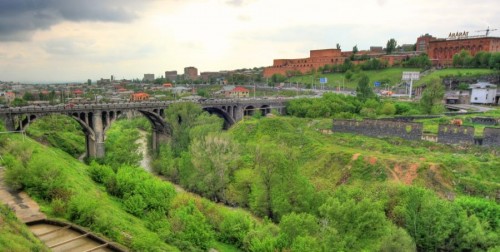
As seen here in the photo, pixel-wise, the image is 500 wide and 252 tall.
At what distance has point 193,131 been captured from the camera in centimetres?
5400

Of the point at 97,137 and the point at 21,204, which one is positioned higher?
the point at 97,137

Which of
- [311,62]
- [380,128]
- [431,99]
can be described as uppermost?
[311,62]

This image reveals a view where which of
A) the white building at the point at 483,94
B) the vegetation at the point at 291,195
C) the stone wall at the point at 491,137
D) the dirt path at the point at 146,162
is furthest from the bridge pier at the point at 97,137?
the white building at the point at 483,94

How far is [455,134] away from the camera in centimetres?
4238

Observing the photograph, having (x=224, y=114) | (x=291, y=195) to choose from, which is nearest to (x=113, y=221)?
(x=291, y=195)

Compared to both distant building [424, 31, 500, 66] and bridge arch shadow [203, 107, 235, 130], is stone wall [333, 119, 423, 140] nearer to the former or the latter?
bridge arch shadow [203, 107, 235, 130]

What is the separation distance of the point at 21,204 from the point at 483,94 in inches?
3196

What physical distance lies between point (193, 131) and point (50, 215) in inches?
1129

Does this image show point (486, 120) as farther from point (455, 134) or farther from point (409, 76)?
Answer: point (409, 76)

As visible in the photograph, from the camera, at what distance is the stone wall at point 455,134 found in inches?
1629

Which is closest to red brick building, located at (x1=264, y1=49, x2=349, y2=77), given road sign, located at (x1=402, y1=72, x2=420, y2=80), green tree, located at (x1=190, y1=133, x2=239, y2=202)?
road sign, located at (x1=402, y1=72, x2=420, y2=80)

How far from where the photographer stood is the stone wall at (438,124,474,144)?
41375 millimetres

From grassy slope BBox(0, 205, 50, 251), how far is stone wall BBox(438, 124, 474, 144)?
41.3 m

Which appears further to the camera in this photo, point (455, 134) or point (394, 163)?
point (455, 134)
